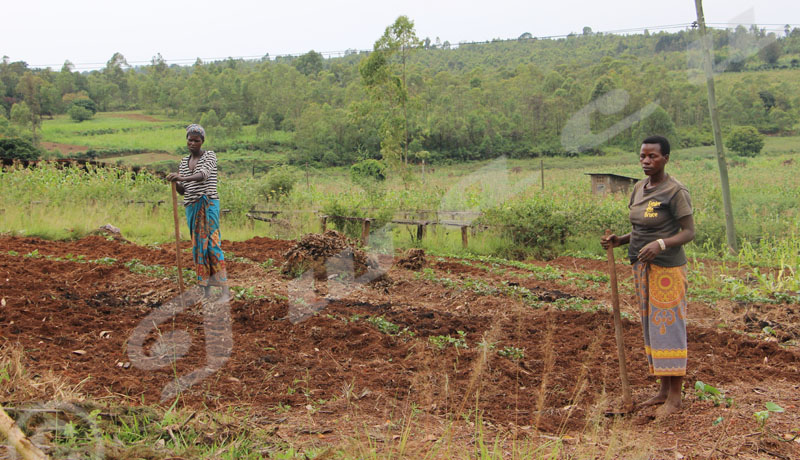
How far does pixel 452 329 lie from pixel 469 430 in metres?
1.86

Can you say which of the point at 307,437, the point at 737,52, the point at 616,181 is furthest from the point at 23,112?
the point at 307,437

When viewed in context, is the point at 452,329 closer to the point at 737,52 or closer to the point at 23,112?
the point at 737,52

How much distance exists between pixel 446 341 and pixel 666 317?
1.77 metres

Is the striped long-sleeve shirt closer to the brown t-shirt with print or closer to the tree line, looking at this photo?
the brown t-shirt with print

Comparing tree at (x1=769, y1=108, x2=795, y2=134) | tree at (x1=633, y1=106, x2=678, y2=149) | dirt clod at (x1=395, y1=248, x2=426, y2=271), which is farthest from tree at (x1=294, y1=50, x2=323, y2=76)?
dirt clod at (x1=395, y1=248, x2=426, y2=271)

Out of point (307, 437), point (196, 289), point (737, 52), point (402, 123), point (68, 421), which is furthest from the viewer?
point (737, 52)

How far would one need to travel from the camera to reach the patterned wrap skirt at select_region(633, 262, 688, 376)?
3432 mm

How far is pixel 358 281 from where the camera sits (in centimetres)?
675

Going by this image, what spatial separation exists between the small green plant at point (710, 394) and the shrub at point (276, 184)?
33.5 feet

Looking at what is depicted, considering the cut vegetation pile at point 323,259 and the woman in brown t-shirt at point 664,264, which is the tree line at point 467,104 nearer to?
the cut vegetation pile at point 323,259

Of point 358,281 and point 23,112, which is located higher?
point 23,112

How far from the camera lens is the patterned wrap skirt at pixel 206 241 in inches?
216

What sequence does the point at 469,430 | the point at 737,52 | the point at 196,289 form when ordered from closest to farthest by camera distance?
1. the point at 469,430
2. the point at 196,289
3. the point at 737,52

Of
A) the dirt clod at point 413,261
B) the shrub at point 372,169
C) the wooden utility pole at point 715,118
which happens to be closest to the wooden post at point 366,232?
the dirt clod at point 413,261
